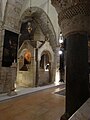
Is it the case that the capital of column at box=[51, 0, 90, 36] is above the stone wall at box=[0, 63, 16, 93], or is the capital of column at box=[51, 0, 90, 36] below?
above

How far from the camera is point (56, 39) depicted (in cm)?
1098

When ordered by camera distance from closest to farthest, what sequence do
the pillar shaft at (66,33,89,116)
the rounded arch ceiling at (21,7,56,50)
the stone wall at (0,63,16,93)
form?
1. the pillar shaft at (66,33,89,116)
2. the stone wall at (0,63,16,93)
3. the rounded arch ceiling at (21,7,56,50)

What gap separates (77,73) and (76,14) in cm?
78

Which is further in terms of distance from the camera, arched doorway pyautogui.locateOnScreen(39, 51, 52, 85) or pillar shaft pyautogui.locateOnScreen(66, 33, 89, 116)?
arched doorway pyautogui.locateOnScreen(39, 51, 52, 85)

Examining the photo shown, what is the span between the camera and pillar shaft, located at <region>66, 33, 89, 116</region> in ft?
5.01

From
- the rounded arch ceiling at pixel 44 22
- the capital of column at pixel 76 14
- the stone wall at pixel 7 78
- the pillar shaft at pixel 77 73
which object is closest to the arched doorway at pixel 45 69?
the rounded arch ceiling at pixel 44 22

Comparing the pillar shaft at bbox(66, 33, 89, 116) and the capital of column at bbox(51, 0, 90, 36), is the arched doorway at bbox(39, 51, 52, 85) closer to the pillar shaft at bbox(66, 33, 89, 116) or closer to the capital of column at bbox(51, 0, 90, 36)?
the pillar shaft at bbox(66, 33, 89, 116)

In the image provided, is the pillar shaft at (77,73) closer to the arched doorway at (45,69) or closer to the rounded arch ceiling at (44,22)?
the arched doorway at (45,69)

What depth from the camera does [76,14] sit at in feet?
5.17

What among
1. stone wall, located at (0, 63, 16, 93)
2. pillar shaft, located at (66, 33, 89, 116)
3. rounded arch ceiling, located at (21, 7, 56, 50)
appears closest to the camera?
pillar shaft, located at (66, 33, 89, 116)

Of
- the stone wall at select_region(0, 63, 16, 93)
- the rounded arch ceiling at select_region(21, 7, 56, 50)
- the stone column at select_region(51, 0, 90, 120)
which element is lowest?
the stone wall at select_region(0, 63, 16, 93)

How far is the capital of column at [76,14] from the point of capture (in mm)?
1543

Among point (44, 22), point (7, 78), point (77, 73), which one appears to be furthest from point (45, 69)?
point (77, 73)

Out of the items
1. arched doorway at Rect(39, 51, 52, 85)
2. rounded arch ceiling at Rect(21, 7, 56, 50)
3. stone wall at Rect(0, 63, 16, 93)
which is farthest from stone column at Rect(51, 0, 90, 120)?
rounded arch ceiling at Rect(21, 7, 56, 50)
